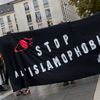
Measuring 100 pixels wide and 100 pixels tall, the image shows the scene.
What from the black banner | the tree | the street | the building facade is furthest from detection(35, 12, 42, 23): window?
the black banner

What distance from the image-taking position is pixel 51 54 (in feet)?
31.8

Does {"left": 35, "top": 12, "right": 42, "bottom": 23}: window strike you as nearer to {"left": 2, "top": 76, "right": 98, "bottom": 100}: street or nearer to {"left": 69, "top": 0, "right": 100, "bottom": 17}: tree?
{"left": 69, "top": 0, "right": 100, "bottom": 17}: tree

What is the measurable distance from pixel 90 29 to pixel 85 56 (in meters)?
0.67

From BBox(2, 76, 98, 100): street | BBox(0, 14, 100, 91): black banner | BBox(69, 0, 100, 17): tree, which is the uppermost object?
BBox(69, 0, 100, 17): tree

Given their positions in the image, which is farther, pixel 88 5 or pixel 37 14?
pixel 37 14

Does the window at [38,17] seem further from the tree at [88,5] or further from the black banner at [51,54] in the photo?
the black banner at [51,54]

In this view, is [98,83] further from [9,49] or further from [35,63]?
[9,49]

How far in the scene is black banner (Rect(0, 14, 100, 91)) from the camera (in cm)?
962

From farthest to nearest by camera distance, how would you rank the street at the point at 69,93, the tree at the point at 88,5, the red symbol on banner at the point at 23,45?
1. the tree at the point at 88,5
2. the red symbol on banner at the point at 23,45
3. the street at the point at 69,93

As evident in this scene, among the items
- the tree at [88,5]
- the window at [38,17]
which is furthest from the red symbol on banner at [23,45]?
the window at [38,17]

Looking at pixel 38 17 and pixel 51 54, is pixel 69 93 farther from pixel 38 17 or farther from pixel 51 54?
pixel 38 17

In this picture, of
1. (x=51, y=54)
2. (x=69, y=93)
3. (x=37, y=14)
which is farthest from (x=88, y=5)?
(x=37, y=14)

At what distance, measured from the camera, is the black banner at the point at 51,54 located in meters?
9.62

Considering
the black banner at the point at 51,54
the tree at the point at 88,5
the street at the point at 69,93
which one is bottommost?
the street at the point at 69,93
